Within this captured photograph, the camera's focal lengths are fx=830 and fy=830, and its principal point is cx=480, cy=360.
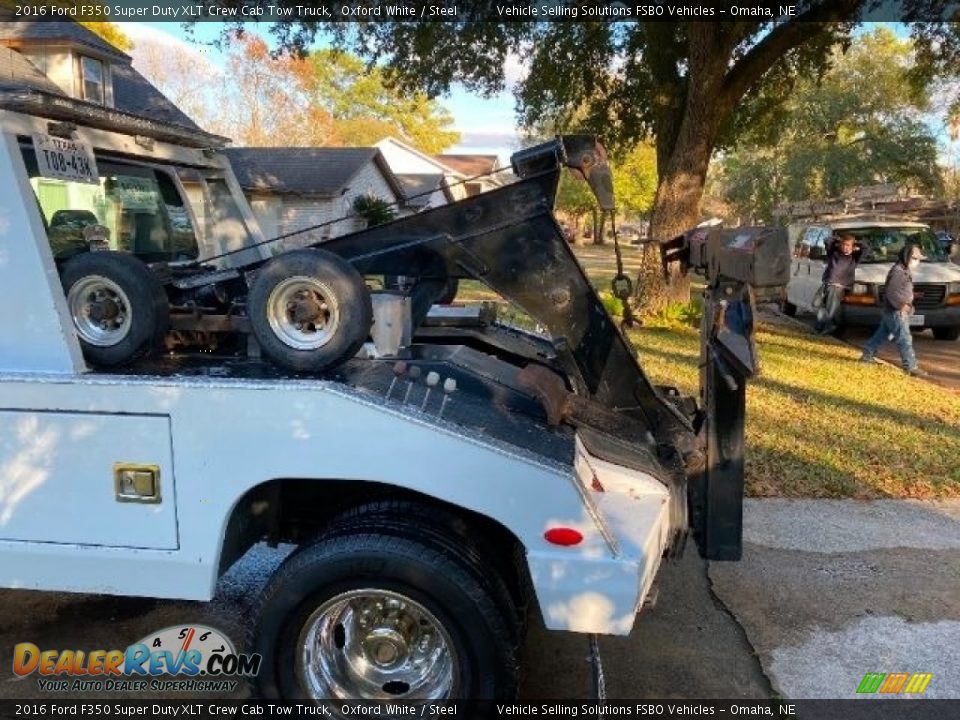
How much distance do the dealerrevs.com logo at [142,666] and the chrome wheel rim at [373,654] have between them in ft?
1.85

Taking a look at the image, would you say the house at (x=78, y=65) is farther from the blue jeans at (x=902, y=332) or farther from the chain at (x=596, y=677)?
the chain at (x=596, y=677)

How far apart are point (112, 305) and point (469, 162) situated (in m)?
62.5

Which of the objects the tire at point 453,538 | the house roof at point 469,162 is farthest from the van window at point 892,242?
the house roof at point 469,162

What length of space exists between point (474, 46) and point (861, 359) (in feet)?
26.2

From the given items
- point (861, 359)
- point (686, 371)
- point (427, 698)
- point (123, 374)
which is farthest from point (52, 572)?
point (861, 359)

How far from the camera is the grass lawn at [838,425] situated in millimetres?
6258

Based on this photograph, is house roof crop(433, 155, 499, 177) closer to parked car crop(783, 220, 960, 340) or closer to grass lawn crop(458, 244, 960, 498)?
parked car crop(783, 220, 960, 340)

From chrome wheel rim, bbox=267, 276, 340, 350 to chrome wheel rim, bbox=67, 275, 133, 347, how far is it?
0.54 metres

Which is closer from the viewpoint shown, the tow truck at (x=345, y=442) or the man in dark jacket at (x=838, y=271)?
the tow truck at (x=345, y=442)

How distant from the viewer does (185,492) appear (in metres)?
2.86

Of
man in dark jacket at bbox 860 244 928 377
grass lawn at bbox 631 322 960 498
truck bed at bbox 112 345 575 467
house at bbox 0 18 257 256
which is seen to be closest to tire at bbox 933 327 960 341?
grass lawn at bbox 631 322 960 498

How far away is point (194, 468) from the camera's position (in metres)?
2.83

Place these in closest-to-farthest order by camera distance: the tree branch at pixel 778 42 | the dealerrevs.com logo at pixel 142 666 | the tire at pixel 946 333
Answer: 1. the dealerrevs.com logo at pixel 142 666
2. the tree branch at pixel 778 42
3. the tire at pixel 946 333

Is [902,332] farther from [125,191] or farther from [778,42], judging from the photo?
[125,191]
